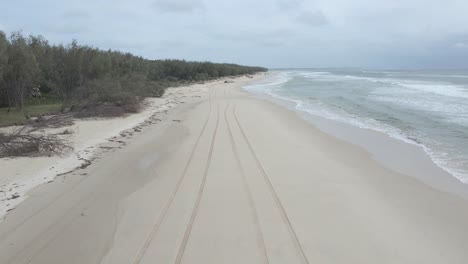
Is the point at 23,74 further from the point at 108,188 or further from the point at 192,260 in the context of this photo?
the point at 192,260

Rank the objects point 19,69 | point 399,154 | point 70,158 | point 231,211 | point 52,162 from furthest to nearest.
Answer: point 19,69, point 399,154, point 70,158, point 52,162, point 231,211

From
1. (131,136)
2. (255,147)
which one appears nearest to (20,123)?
(131,136)

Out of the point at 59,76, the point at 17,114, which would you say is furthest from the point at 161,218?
the point at 59,76

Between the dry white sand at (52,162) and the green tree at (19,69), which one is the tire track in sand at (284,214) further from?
the green tree at (19,69)

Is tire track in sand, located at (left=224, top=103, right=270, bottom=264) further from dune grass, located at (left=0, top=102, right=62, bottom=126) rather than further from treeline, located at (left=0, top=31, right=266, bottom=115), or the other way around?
treeline, located at (left=0, top=31, right=266, bottom=115)

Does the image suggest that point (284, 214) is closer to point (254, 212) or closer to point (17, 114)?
point (254, 212)

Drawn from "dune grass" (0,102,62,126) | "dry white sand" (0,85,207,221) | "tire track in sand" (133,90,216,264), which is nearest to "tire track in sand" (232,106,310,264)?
"tire track in sand" (133,90,216,264)
